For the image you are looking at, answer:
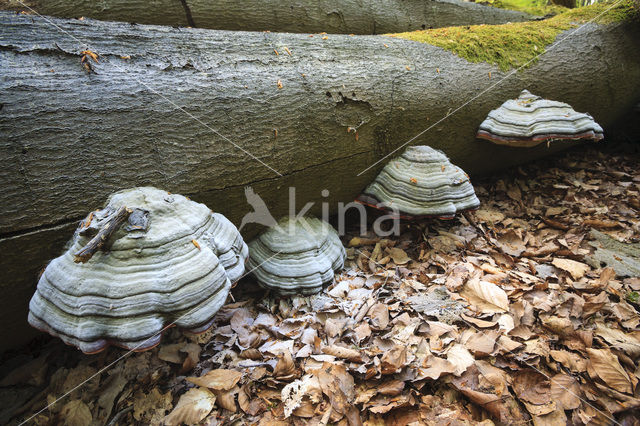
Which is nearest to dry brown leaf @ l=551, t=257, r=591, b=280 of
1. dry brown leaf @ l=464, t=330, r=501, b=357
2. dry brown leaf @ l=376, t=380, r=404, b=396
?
dry brown leaf @ l=464, t=330, r=501, b=357

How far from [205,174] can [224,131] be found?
0.38 meters

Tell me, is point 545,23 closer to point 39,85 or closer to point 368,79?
point 368,79

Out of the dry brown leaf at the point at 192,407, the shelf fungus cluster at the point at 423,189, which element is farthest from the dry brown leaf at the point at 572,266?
the dry brown leaf at the point at 192,407

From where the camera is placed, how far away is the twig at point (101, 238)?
151 cm

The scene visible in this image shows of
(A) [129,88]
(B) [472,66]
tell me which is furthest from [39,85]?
(B) [472,66]

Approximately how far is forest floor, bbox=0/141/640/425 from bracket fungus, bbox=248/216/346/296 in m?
0.17

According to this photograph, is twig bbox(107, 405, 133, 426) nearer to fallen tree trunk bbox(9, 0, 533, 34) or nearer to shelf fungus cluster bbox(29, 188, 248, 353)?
shelf fungus cluster bbox(29, 188, 248, 353)

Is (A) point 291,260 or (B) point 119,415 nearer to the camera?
(B) point 119,415

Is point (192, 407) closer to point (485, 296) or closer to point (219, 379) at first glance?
point (219, 379)

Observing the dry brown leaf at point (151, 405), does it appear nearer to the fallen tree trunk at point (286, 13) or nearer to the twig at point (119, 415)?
the twig at point (119, 415)

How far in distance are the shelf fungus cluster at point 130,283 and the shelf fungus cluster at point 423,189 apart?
189 cm

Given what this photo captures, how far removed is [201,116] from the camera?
2.28 meters

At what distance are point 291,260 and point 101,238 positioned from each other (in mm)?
1442

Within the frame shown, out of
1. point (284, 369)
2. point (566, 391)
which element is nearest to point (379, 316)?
point (284, 369)
